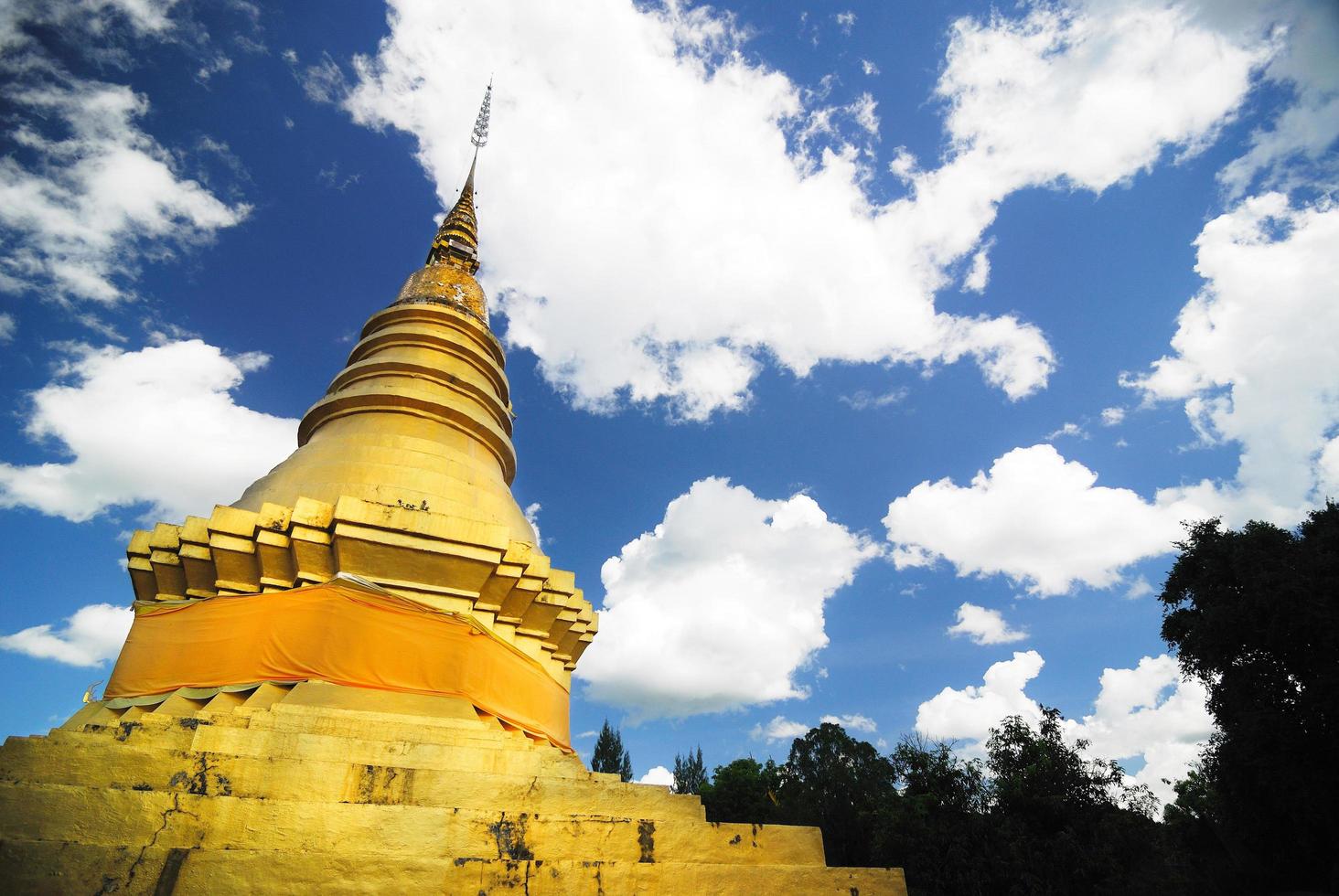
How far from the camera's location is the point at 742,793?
124 feet

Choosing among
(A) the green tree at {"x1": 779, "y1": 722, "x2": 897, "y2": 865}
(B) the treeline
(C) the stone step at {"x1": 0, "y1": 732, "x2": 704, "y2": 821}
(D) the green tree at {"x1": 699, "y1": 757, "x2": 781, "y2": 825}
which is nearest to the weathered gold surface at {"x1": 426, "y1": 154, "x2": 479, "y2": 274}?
(C) the stone step at {"x1": 0, "y1": 732, "x2": 704, "y2": 821}

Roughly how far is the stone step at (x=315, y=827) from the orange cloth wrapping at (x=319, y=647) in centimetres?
276

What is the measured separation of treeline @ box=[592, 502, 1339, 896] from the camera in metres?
16.5

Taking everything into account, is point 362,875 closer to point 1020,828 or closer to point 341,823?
point 341,823

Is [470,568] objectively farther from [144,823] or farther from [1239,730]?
[1239,730]

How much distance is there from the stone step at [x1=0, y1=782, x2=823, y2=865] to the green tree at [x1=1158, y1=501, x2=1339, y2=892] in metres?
19.2

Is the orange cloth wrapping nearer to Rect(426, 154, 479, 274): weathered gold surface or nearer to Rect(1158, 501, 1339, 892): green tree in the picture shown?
Rect(426, 154, 479, 274): weathered gold surface

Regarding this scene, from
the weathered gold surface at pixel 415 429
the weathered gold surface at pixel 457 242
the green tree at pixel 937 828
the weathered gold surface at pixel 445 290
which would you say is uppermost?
the weathered gold surface at pixel 457 242

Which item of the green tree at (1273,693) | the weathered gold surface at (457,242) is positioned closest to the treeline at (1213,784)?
the green tree at (1273,693)

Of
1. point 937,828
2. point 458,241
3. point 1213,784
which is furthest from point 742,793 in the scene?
point 458,241

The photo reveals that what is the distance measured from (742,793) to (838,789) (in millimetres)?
6018

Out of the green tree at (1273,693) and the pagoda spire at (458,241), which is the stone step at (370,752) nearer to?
the pagoda spire at (458,241)

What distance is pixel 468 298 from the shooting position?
12656 mm

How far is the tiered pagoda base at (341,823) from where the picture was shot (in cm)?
362
